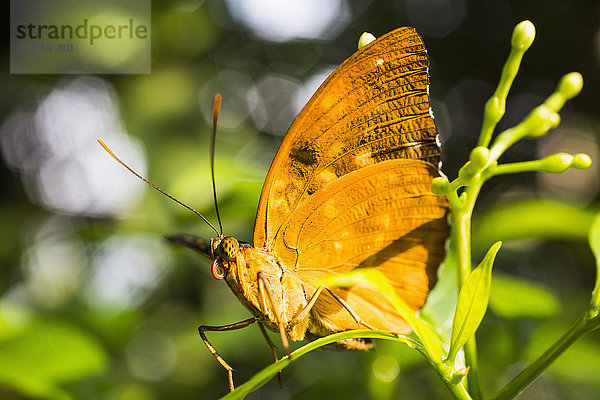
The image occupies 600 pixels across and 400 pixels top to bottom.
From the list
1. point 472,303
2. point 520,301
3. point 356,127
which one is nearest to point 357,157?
point 356,127

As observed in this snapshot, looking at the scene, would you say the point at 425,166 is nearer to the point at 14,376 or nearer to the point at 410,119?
the point at 410,119

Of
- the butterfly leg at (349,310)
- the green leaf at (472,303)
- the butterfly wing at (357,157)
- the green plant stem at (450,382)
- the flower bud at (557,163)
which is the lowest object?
the green plant stem at (450,382)

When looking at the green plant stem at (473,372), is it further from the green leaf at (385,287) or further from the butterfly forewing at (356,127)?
the butterfly forewing at (356,127)

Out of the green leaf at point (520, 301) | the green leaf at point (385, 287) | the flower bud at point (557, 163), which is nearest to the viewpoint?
the green leaf at point (385, 287)

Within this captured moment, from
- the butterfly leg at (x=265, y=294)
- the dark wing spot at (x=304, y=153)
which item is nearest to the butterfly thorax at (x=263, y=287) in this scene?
the butterfly leg at (x=265, y=294)

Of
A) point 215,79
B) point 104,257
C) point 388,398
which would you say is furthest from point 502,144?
point 215,79

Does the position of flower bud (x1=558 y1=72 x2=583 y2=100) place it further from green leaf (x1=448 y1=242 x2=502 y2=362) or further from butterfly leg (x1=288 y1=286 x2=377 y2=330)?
butterfly leg (x1=288 y1=286 x2=377 y2=330)
